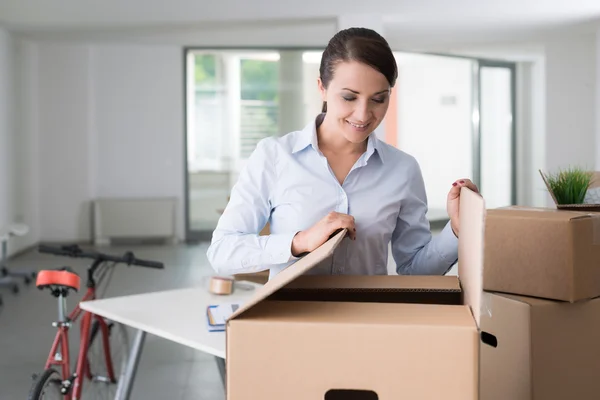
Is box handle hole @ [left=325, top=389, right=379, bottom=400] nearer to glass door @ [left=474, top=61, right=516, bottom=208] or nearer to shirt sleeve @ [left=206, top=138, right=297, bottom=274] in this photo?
shirt sleeve @ [left=206, top=138, right=297, bottom=274]

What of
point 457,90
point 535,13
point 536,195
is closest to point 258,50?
point 457,90

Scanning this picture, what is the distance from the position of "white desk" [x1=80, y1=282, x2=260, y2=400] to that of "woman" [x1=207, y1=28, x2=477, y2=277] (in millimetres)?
611

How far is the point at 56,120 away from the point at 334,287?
963cm

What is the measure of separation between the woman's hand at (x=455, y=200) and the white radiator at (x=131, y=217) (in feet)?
29.5

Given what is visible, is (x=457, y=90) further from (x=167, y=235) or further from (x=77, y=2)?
(x=77, y=2)

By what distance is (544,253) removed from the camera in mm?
1536

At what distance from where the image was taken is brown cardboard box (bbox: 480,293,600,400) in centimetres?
155

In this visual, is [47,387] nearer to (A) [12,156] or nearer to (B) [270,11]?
(B) [270,11]

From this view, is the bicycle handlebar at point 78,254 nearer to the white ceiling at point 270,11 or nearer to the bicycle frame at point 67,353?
the bicycle frame at point 67,353

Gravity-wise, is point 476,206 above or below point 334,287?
above

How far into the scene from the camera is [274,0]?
7.43 meters

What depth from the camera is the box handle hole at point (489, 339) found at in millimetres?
1650

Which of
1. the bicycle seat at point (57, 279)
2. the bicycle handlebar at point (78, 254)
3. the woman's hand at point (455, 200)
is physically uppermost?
the woman's hand at point (455, 200)

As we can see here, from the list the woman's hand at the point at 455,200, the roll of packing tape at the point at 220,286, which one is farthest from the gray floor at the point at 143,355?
the woman's hand at the point at 455,200
